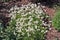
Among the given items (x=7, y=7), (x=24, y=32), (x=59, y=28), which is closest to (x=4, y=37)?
(x=24, y=32)

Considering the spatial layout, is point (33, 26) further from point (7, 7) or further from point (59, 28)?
point (7, 7)

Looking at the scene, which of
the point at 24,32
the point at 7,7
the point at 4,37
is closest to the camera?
the point at 4,37

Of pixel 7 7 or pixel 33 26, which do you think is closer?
pixel 33 26

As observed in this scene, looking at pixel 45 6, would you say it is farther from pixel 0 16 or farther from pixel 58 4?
pixel 0 16

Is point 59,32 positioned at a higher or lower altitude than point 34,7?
lower

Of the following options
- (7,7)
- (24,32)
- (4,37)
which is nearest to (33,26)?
(24,32)

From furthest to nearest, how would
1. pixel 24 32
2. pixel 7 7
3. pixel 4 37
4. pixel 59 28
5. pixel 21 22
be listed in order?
1. pixel 7 7
2. pixel 59 28
3. pixel 21 22
4. pixel 24 32
5. pixel 4 37
